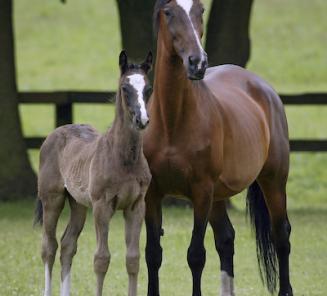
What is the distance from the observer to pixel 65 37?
3366 cm

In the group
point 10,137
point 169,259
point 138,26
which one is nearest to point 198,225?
point 169,259

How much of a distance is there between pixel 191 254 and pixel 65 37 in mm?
26431

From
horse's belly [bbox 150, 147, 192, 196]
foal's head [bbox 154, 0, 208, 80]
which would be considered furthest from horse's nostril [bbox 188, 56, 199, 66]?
horse's belly [bbox 150, 147, 192, 196]

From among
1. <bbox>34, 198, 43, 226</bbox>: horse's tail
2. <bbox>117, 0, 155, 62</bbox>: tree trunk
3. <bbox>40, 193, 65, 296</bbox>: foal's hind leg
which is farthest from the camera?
<bbox>117, 0, 155, 62</bbox>: tree trunk

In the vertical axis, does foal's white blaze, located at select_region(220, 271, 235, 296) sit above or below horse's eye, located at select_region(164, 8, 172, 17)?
below

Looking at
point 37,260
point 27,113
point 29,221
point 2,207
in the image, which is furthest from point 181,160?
point 27,113

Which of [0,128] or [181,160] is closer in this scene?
[181,160]

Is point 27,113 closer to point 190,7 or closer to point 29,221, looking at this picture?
point 29,221

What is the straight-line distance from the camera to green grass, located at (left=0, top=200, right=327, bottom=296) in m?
9.70

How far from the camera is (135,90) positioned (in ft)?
22.8

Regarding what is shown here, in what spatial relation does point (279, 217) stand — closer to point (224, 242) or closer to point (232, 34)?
point (224, 242)

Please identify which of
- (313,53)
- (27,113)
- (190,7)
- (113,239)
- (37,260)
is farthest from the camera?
(313,53)

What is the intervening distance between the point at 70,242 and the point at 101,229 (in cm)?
100

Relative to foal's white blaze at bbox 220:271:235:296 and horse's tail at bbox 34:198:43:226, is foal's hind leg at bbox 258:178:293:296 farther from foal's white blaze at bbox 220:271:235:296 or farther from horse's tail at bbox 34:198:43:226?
horse's tail at bbox 34:198:43:226
